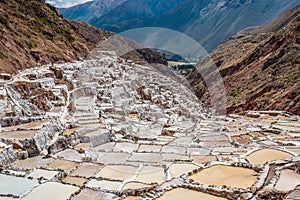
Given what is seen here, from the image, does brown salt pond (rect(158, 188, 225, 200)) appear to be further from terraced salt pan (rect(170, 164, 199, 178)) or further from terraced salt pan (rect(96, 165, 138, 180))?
terraced salt pan (rect(96, 165, 138, 180))

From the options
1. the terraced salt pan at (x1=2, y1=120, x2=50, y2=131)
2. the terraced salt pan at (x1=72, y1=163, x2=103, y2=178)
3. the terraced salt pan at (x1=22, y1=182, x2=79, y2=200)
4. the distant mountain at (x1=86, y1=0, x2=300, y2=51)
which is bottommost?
the terraced salt pan at (x1=22, y1=182, x2=79, y2=200)

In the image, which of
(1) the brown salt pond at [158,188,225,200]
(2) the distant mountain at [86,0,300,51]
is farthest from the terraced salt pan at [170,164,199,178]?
(2) the distant mountain at [86,0,300,51]

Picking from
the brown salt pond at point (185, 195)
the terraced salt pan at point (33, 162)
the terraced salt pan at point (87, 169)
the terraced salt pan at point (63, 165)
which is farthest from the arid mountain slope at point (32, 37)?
the brown salt pond at point (185, 195)

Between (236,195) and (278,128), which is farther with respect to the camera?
(278,128)

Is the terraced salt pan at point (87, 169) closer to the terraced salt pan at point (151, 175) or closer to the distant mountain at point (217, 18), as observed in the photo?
the terraced salt pan at point (151, 175)

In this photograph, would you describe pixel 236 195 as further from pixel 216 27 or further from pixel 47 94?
pixel 216 27

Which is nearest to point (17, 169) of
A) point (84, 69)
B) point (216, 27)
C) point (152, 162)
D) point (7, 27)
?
point (152, 162)
